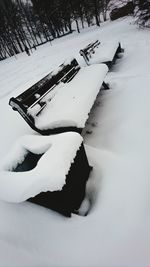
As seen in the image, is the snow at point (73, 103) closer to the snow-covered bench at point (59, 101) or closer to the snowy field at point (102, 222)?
the snow-covered bench at point (59, 101)

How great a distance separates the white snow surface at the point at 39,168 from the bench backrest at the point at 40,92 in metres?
0.58

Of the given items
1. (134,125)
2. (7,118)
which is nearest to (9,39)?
(7,118)

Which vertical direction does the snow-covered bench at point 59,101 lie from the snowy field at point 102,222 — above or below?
above

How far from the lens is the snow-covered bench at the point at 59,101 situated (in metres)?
2.62

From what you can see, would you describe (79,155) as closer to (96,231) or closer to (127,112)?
(96,231)

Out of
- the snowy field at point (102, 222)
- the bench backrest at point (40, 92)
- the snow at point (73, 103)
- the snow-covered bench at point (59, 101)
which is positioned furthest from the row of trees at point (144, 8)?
the snowy field at point (102, 222)

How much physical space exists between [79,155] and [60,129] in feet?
2.12

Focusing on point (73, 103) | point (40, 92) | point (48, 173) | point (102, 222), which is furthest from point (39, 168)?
point (40, 92)

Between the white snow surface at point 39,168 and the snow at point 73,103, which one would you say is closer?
the white snow surface at point 39,168

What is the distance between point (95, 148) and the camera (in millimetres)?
2756

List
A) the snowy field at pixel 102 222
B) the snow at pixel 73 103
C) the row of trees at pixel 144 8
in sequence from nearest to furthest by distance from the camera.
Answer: the snowy field at pixel 102 222, the snow at pixel 73 103, the row of trees at pixel 144 8

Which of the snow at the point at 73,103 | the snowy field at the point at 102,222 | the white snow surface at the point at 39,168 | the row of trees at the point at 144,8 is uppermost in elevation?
the white snow surface at the point at 39,168

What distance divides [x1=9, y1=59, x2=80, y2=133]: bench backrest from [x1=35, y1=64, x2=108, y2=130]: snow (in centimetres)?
12

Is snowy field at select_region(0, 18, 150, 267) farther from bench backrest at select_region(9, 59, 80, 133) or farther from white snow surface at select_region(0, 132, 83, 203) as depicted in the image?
bench backrest at select_region(9, 59, 80, 133)
